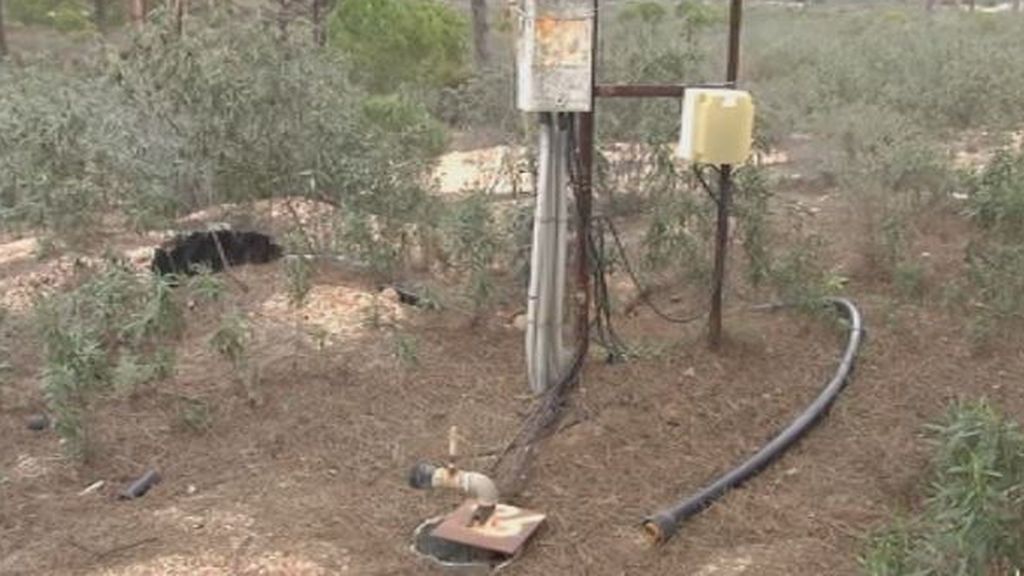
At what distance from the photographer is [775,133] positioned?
9.21 m

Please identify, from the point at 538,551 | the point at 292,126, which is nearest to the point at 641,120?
the point at 292,126

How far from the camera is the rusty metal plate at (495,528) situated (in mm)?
3279

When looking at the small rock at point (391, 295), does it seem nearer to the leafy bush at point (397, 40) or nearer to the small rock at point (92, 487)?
the small rock at point (92, 487)

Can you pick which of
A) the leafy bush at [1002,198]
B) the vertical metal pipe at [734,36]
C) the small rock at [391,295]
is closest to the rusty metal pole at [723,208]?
the vertical metal pipe at [734,36]

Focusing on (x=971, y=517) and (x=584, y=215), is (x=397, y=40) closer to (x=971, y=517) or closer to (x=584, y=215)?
(x=584, y=215)

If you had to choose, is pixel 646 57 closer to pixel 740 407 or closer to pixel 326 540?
pixel 740 407

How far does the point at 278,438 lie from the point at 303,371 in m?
0.58

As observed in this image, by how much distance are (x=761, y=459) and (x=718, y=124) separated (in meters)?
1.17

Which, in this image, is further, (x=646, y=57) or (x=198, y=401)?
(x=646, y=57)

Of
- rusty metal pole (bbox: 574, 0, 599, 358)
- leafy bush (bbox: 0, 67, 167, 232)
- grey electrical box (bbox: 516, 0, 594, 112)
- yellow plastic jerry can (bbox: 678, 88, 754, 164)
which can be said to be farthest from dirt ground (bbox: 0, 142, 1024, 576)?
grey electrical box (bbox: 516, 0, 594, 112)

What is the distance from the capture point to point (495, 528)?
336 cm

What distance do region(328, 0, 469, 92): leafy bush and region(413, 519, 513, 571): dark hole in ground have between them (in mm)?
6780

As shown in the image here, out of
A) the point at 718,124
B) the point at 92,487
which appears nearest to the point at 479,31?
the point at 718,124

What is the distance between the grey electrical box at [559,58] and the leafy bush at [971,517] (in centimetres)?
170
